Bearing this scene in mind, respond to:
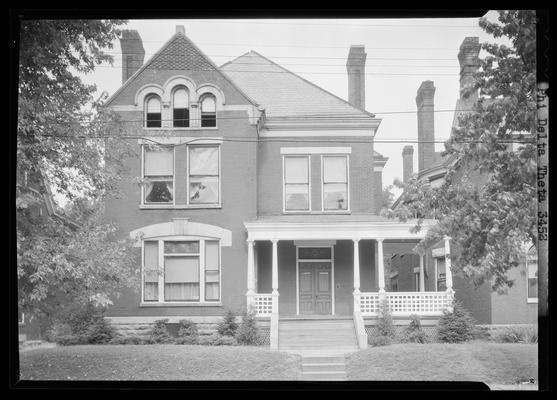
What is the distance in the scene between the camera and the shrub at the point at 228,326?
14.7 metres

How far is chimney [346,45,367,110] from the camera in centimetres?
1916

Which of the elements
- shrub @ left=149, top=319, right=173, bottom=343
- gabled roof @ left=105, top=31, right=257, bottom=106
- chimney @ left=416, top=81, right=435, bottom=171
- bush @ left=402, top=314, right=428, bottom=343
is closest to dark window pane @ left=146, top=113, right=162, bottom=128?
gabled roof @ left=105, top=31, right=257, bottom=106

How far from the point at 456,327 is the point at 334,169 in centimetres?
496

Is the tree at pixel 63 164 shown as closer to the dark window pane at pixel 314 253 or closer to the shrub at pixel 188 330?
the shrub at pixel 188 330

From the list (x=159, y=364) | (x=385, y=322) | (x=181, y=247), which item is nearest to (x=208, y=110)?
(x=181, y=247)

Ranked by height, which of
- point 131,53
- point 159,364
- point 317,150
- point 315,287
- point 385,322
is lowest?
point 159,364

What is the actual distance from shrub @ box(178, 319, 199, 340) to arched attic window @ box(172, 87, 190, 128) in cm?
480

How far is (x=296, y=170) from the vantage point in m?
16.6

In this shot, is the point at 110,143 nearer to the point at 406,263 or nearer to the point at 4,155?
the point at 4,155

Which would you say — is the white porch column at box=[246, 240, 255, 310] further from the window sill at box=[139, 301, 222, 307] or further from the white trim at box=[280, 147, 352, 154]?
the white trim at box=[280, 147, 352, 154]

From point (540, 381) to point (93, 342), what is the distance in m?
10.8

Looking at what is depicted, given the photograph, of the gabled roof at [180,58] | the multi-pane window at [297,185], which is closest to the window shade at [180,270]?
the multi-pane window at [297,185]

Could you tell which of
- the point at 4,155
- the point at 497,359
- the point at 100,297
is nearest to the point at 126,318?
the point at 100,297

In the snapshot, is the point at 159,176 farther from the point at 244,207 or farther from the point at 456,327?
the point at 456,327
